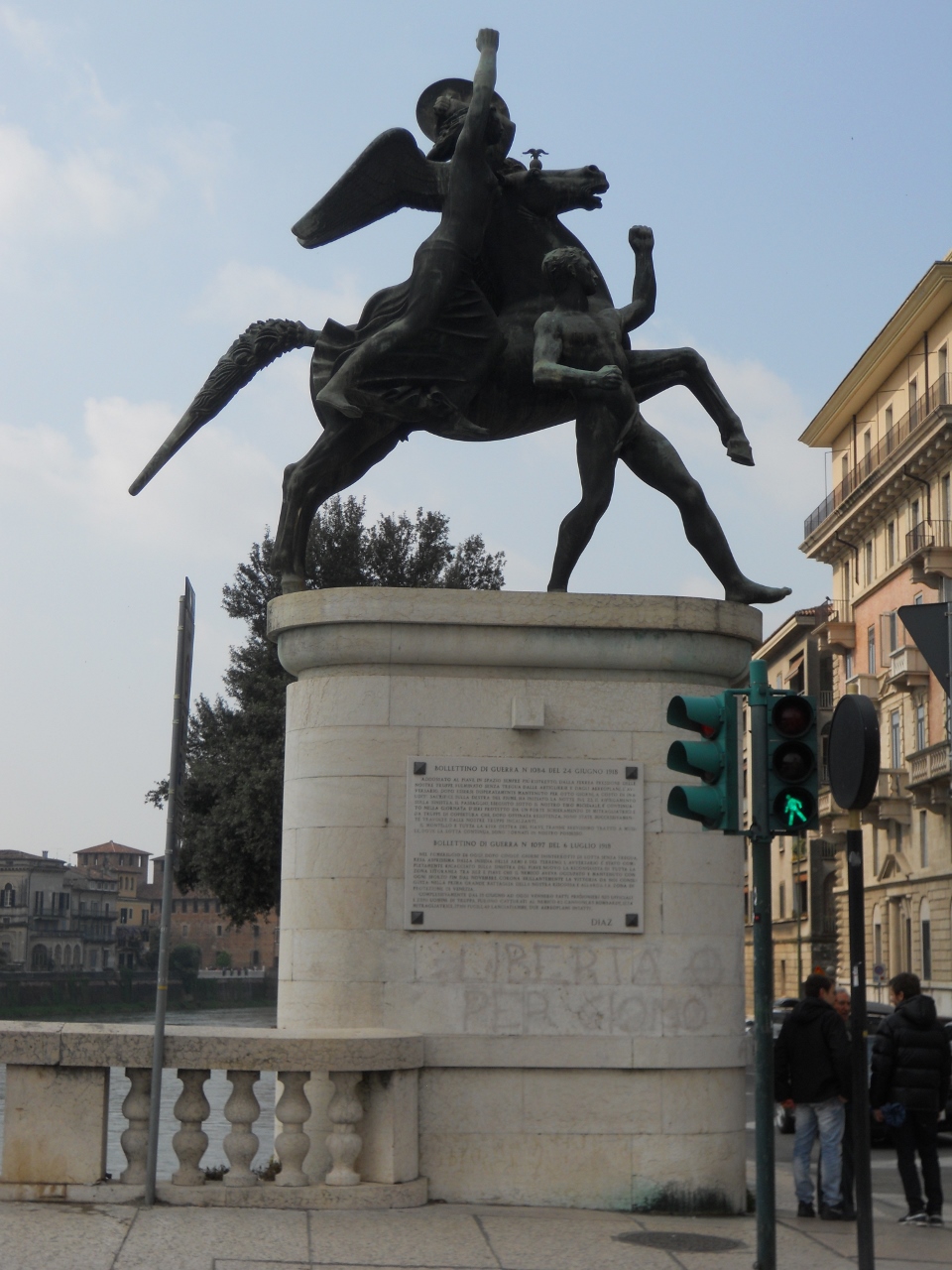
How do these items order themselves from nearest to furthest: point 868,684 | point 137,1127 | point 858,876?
1. point 858,876
2. point 137,1127
3. point 868,684

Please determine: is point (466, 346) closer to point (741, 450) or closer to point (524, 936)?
point (741, 450)

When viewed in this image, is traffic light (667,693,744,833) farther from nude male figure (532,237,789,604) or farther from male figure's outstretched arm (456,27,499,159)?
male figure's outstretched arm (456,27,499,159)

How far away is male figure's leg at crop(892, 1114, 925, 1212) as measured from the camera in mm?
10367

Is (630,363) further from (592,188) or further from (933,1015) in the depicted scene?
(933,1015)

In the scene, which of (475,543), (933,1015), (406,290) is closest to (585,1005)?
(933,1015)

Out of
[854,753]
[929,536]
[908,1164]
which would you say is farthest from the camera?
[929,536]

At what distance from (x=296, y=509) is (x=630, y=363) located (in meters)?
2.39

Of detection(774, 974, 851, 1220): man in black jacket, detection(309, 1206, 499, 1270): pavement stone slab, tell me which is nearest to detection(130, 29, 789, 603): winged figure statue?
detection(774, 974, 851, 1220): man in black jacket

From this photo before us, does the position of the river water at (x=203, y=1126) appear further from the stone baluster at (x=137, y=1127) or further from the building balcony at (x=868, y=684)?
the building balcony at (x=868, y=684)

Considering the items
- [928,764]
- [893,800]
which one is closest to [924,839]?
[893,800]

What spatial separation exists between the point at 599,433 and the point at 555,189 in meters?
1.76

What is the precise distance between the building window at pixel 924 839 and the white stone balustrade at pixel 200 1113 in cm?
4936

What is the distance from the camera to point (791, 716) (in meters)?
7.08

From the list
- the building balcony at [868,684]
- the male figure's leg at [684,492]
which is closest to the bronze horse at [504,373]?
the male figure's leg at [684,492]
